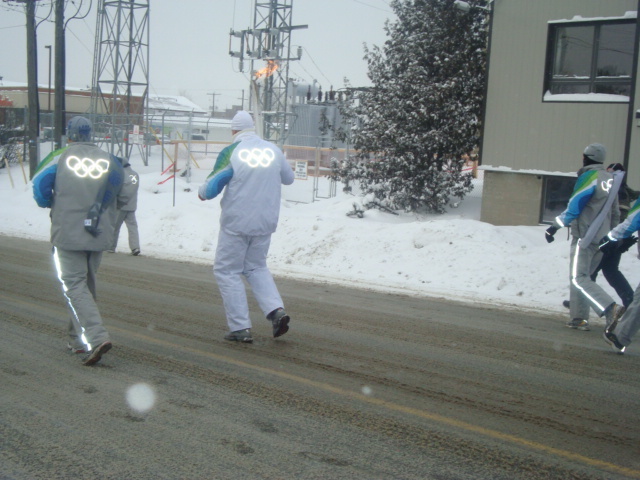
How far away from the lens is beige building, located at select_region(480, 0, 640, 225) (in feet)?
51.3

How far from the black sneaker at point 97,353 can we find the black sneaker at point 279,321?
5.30 ft

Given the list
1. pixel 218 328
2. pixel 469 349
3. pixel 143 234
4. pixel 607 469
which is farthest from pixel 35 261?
pixel 607 469

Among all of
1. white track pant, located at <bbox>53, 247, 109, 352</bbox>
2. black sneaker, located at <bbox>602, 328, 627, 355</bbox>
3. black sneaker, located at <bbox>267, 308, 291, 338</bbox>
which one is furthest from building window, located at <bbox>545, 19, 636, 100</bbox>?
white track pant, located at <bbox>53, 247, 109, 352</bbox>

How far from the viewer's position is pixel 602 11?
15.7 meters

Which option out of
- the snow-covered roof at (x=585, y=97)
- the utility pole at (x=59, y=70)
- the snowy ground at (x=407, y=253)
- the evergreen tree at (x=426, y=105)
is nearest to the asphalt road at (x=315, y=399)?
the snowy ground at (x=407, y=253)

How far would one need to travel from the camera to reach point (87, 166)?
20.1 ft

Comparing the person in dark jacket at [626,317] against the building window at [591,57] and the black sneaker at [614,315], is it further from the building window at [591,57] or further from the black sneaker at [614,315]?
the building window at [591,57]

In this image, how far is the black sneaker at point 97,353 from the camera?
234 inches

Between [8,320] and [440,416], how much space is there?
480cm

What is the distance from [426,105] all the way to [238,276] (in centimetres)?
1212

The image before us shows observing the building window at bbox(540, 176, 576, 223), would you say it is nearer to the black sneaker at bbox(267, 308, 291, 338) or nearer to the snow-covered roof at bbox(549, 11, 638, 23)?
the snow-covered roof at bbox(549, 11, 638, 23)

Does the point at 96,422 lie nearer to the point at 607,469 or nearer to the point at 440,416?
the point at 440,416

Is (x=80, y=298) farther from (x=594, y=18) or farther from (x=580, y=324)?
(x=594, y=18)

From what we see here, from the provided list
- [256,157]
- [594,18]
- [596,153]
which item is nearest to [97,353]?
[256,157]
